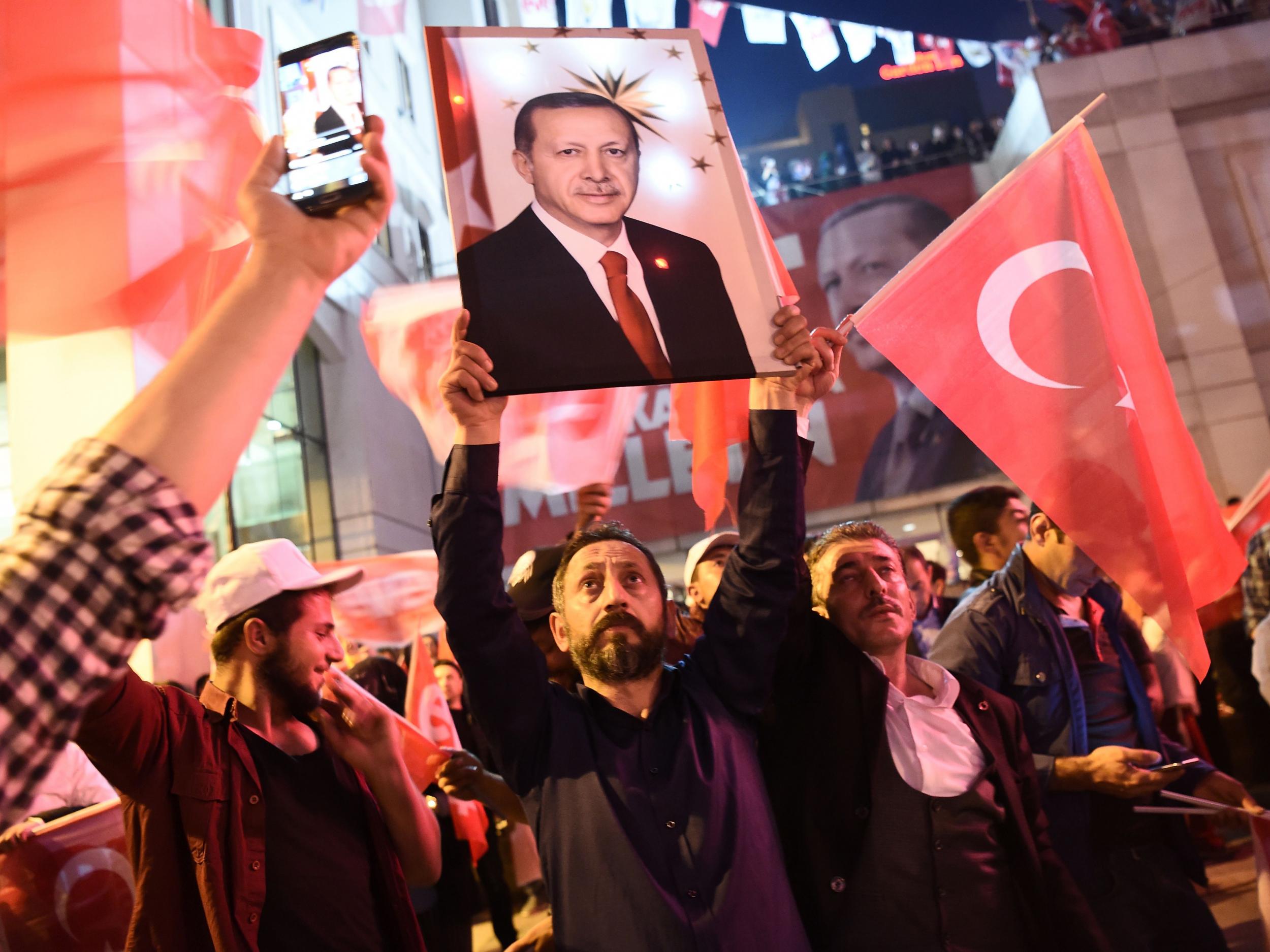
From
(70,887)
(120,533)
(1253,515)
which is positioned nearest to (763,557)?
(120,533)

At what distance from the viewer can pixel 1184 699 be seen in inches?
195

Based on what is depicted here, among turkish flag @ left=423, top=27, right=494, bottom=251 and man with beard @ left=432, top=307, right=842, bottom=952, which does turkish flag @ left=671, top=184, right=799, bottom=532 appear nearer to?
man with beard @ left=432, top=307, right=842, bottom=952

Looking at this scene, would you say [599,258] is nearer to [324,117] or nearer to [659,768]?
[324,117]

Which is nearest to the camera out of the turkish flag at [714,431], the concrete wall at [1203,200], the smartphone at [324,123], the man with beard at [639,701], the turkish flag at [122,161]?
the smartphone at [324,123]

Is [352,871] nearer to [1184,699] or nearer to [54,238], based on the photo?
[54,238]

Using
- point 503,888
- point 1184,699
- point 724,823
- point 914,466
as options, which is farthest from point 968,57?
point 724,823

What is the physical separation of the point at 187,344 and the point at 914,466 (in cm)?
1490

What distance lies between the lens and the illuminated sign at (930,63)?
1338 centimetres

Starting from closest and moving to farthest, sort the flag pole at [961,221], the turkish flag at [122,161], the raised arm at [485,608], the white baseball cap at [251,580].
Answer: the turkish flag at [122,161] → the raised arm at [485,608] → the white baseball cap at [251,580] → the flag pole at [961,221]

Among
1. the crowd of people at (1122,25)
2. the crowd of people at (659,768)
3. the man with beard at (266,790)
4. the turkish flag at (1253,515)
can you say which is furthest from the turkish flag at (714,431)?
the crowd of people at (1122,25)

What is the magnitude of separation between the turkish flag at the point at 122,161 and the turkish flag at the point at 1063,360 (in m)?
1.92

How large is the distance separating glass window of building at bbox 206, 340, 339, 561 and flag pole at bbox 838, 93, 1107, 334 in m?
11.7

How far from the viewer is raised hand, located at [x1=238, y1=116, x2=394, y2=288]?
0.99m

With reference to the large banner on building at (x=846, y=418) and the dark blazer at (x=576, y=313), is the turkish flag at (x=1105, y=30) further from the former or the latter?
the dark blazer at (x=576, y=313)
